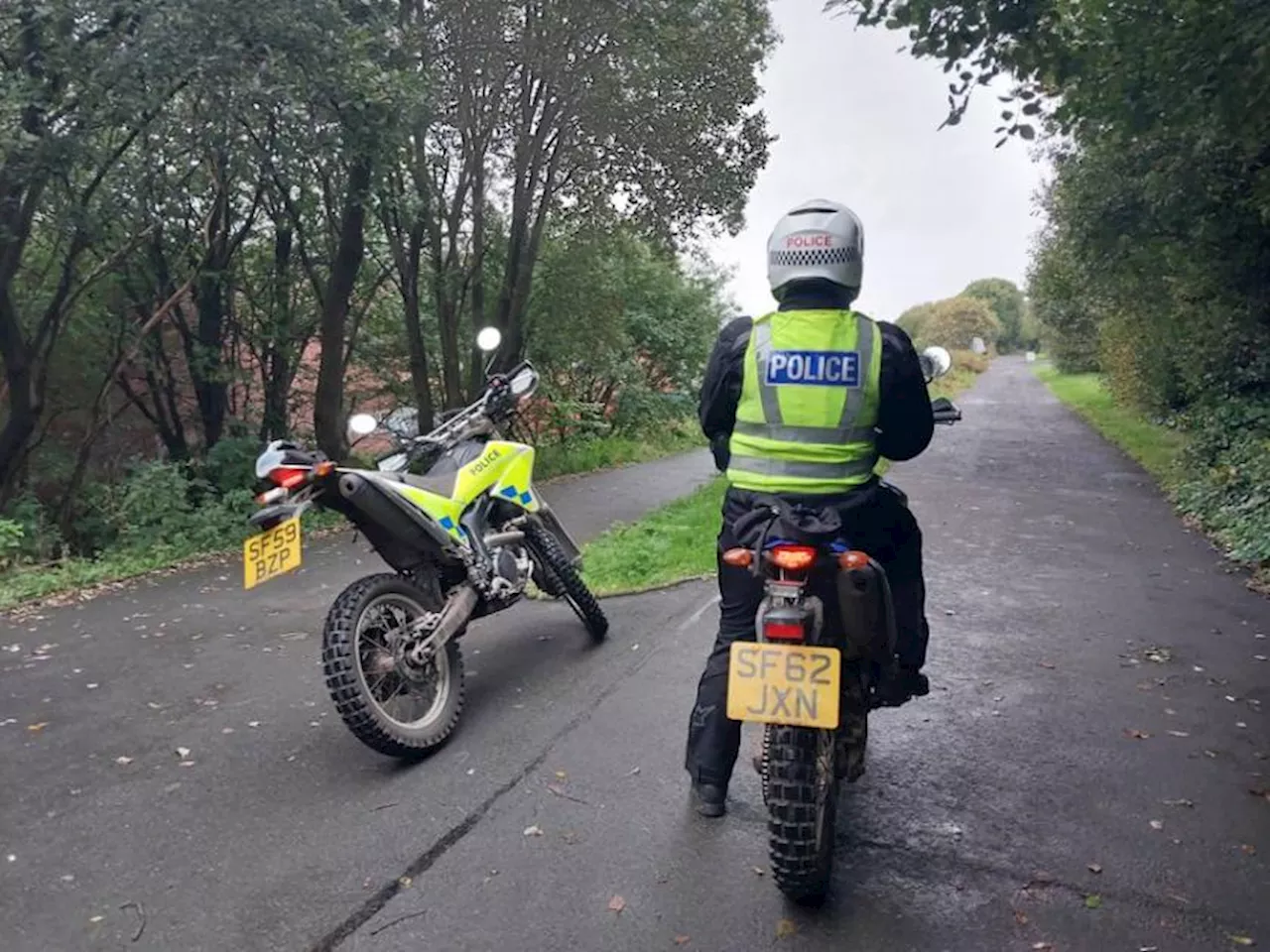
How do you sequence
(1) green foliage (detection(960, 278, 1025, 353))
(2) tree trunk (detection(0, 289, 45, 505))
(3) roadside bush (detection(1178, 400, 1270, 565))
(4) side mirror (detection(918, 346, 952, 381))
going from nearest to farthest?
1. (4) side mirror (detection(918, 346, 952, 381))
2. (3) roadside bush (detection(1178, 400, 1270, 565))
3. (2) tree trunk (detection(0, 289, 45, 505))
4. (1) green foliage (detection(960, 278, 1025, 353))

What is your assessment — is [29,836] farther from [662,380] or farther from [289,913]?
[662,380]

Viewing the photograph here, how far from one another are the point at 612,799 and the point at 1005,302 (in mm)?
102773

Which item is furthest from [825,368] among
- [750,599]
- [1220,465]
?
[1220,465]

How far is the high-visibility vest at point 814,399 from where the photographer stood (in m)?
3.19

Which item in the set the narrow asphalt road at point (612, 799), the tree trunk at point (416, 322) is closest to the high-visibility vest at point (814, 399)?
the narrow asphalt road at point (612, 799)

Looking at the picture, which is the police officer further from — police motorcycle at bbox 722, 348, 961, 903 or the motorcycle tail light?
the motorcycle tail light

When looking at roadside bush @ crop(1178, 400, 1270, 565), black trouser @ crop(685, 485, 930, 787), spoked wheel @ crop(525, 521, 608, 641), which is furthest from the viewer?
roadside bush @ crop(1178, 400, 1270, 565)

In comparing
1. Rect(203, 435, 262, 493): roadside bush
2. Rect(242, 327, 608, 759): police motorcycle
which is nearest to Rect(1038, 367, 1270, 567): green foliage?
Rect(242, 327, 608, 759): police motorcycle

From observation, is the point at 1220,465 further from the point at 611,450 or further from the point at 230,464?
the point at 230,464

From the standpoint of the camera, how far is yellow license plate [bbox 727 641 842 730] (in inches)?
113

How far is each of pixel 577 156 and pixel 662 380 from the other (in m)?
8.97

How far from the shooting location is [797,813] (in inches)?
113

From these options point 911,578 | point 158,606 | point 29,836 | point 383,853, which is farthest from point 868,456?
point 158,606

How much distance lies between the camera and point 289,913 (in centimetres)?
302
